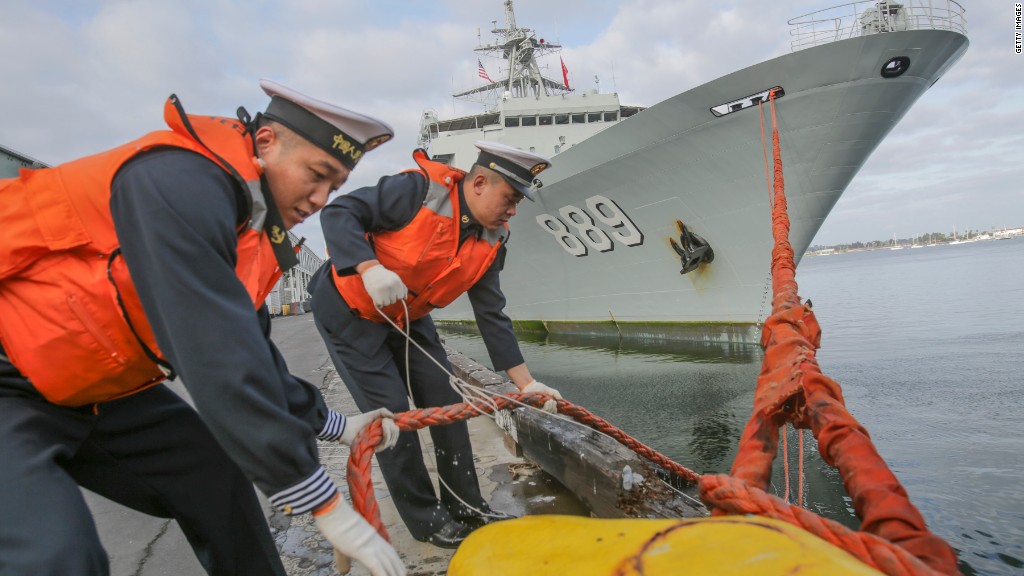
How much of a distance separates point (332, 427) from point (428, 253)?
1039mm

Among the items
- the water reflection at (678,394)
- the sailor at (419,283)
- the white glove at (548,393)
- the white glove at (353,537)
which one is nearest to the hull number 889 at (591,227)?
the water reflection at (678,394)

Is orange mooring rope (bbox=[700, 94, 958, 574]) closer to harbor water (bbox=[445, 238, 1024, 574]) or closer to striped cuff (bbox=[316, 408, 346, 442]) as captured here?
striped cuff (bbox=[316, 408, 346, 442])

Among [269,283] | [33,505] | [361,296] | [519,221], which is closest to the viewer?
[33,505]

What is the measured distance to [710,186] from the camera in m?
9.57

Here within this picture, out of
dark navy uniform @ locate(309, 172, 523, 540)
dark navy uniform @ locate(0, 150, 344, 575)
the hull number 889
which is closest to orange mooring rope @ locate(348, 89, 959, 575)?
dark navy uniform @ locate(0, 150, 344, 575)

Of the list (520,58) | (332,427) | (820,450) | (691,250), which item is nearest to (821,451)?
(820,450)

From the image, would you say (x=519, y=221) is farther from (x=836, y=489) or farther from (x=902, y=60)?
(x=836, y=489)

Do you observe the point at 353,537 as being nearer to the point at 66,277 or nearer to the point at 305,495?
the point at 305,495

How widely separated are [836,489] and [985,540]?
0.89 metres

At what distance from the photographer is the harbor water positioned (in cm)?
385

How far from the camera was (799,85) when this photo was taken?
26.9 ft

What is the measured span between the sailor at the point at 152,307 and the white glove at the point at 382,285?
0.73 m

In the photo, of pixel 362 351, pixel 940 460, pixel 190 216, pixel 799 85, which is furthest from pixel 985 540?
pixel 799 85

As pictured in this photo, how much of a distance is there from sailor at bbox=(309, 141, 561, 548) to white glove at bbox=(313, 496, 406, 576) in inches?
46.7
